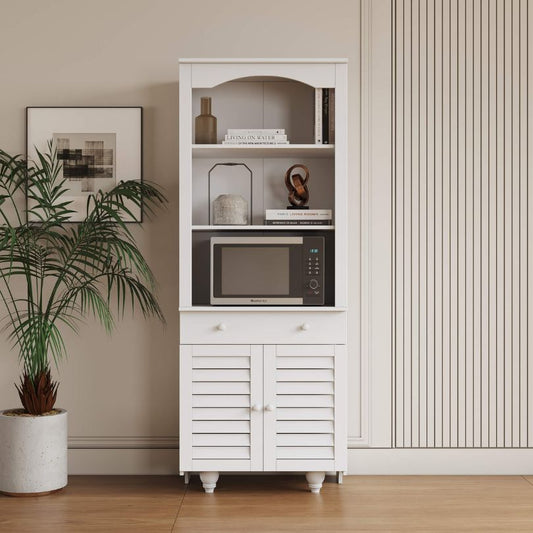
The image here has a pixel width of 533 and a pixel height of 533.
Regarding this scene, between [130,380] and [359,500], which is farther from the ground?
[130,380]

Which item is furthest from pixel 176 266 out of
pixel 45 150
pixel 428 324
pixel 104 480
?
pixel 428 324

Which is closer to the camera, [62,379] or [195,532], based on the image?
[195,532]

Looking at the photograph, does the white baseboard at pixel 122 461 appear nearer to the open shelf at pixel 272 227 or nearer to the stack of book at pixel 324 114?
the open shelf at pixel 272 227

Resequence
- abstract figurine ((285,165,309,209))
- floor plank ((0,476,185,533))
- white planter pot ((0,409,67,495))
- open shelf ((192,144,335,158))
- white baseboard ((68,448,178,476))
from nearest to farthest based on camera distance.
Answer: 1. floor plank ((0,476,185,533))
2. white planter pot ((0,409,67,495))
3. open shelf ((192,144,335,158))
4. abstract figurine ((285,165,309,209))
5. white baseboard ((68,448,178,476))

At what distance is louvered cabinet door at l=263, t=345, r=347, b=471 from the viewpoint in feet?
9.84

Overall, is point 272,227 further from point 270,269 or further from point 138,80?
point 138,80

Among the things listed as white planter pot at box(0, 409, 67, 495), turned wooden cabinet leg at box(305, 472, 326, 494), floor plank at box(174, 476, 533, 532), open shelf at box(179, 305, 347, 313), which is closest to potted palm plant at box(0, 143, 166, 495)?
white planter pot at box(0, 409, 67, 495)

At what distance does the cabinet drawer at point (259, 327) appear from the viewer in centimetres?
302

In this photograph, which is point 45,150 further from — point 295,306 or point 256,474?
point 256,474

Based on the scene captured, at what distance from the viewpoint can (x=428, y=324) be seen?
3406 millimetres

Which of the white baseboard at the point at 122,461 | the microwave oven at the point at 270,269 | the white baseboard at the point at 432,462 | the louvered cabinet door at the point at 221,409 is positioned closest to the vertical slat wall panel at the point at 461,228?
the white baseboard at the point at 432,462

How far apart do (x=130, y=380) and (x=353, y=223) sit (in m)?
1.39

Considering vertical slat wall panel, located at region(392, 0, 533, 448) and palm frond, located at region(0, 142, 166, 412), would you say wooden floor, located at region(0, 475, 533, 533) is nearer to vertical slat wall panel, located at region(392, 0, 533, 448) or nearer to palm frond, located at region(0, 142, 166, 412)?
vertical slat wall panel, located at region(392, 0, 533, 448)

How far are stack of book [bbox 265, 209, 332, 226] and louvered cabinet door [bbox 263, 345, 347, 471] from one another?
572 millimetres
